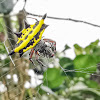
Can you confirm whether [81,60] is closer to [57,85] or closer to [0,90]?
[57,85]

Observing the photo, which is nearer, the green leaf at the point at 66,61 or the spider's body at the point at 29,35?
the spider's body at the point at 29,35

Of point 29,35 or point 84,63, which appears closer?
point 29,35

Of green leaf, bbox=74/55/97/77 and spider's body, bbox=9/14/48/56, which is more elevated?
spider's body, bbox=9/14/48/56

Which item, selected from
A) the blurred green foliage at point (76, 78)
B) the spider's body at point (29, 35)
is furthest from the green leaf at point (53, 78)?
the spider's body at point (29, 35)

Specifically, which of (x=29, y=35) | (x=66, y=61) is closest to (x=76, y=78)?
(x=66, y=61)

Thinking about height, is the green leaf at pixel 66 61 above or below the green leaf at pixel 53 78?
→ above

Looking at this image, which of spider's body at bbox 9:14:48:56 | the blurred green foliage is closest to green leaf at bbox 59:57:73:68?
the blurred green foliage

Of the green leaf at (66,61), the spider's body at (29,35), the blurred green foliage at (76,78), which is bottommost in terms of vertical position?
the blurred green foliage at (76,78)

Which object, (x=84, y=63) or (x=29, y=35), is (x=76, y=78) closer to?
(x=84, y=63)

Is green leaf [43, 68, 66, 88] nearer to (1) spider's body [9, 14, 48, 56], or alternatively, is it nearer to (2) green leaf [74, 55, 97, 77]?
(2) green leaf [74, 55, 97, 77]

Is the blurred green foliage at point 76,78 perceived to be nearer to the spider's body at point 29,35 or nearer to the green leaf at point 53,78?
the green leaf at point 53,78

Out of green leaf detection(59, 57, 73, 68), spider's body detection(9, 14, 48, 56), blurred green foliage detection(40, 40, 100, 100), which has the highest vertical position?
spider's body detection(9, 14, 48, 56)
